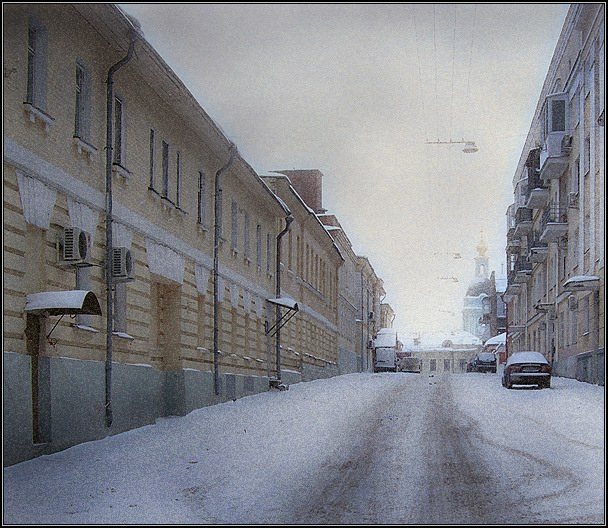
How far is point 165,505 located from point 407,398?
54.2 feet

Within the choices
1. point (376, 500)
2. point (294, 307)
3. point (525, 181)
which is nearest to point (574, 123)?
point (294, 307)

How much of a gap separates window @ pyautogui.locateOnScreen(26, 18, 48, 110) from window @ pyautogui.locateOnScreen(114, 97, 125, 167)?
2889mm

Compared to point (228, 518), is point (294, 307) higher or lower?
higher

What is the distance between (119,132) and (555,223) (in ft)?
72.8

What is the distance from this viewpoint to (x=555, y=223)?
3475cm

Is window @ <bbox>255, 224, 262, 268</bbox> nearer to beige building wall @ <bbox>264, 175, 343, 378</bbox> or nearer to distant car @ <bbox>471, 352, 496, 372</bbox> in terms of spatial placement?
beige building wall @ <bbox>264, 175, 343, 378</bbox>

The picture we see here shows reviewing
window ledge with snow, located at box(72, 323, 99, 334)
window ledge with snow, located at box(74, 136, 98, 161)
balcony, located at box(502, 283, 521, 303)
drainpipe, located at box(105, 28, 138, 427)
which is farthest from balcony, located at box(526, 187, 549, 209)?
window ledge with snow, located at box(72, 323, 99, 334)

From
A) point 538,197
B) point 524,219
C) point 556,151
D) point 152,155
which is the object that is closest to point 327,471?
point 152,155

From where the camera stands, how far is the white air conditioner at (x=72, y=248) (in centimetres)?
1366

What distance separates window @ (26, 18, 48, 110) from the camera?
43.2 ft

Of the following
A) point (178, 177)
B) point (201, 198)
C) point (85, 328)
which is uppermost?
point (178, 177)

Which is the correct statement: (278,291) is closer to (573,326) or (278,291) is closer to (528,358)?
(528,358)

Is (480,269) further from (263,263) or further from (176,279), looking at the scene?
(176,279)

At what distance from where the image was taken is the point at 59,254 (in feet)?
45.3
